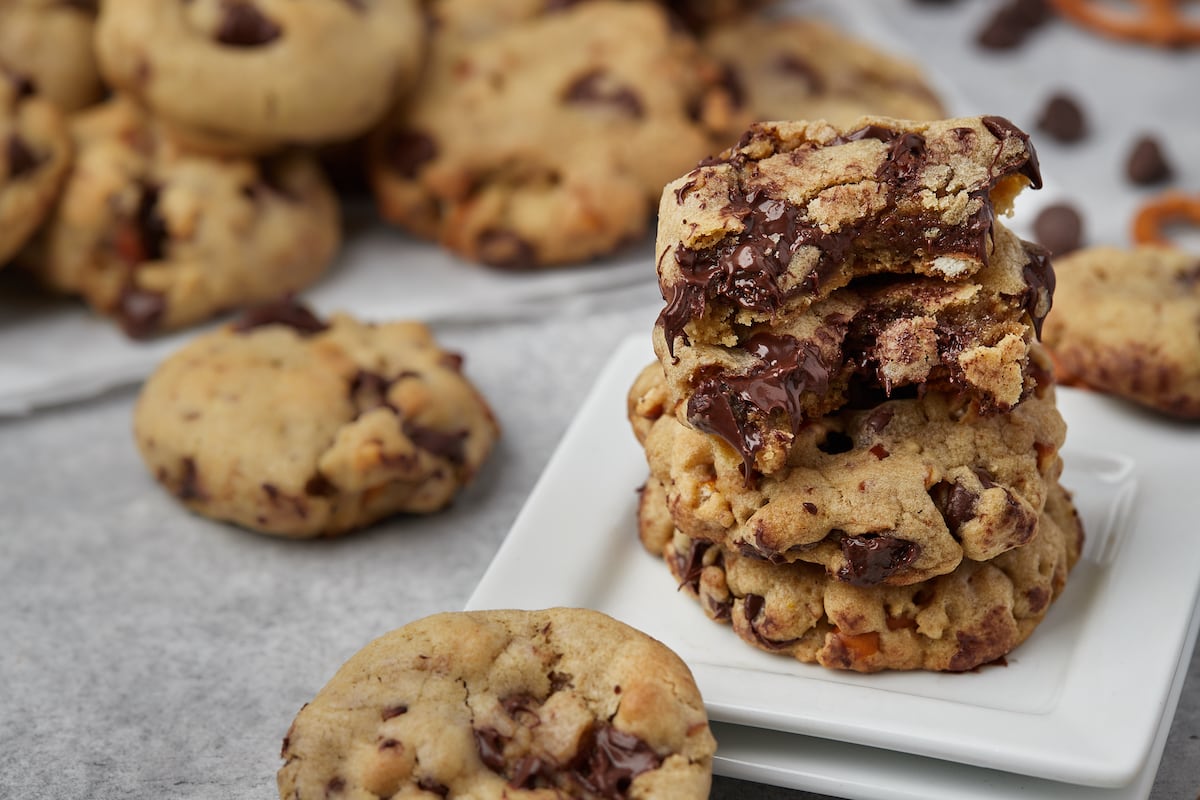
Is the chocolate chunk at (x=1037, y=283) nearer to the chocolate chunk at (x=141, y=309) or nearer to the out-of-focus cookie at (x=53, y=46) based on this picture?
the chocolate chunk at (x=141, y=309)

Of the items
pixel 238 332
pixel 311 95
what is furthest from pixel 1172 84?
pixel 238 332

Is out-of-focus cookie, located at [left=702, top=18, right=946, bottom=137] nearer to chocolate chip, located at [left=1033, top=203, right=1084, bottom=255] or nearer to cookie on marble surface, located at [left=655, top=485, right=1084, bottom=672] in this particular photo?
chocolate chip, located at [left=1033, top=203, right=1084, bottom=255]

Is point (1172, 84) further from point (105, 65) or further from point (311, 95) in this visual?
point (105, 65)

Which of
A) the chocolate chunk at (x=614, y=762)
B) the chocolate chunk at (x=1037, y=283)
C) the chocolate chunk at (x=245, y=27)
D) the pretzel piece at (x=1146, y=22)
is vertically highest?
the chocolate chunk at (x=1037, y=283)

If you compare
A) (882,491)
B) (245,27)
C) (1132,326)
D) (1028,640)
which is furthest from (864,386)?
(245,27)

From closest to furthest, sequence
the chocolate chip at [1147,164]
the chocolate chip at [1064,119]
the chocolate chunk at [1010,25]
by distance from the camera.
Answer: the chocolate chip at [1147,164] → the chocolate chip at [1064,119] → the chocolate chunk at [1010,25]

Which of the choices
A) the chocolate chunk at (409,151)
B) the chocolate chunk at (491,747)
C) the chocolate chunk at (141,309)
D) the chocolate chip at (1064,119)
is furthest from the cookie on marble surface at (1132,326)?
the chocolate chunk at (141,309)

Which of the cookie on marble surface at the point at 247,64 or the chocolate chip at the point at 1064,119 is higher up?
the cookie on marble surface at the point at 247,64
